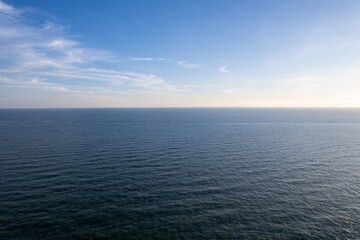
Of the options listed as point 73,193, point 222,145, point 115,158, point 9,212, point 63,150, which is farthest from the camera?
point 222,145

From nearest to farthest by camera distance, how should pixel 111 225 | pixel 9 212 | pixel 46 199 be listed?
pixel 111 225 < pixel 9 212 < pixel 46 199

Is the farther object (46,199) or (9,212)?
(46,199)

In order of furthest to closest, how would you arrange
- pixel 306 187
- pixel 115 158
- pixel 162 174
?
pixel 115 158 → pixel 162 174 → pixel 306 187

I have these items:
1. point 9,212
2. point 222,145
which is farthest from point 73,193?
point 222,145

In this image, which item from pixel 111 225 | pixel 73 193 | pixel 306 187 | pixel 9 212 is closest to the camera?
pixel 111 225

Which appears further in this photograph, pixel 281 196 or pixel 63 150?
pixel 63 150

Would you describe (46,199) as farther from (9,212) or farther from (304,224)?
(304,224)

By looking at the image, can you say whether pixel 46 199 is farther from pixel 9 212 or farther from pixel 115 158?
pixel 115 158

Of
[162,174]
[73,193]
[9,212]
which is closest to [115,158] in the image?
[162,174]

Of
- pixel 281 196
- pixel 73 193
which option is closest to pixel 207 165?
pixel 281 196
